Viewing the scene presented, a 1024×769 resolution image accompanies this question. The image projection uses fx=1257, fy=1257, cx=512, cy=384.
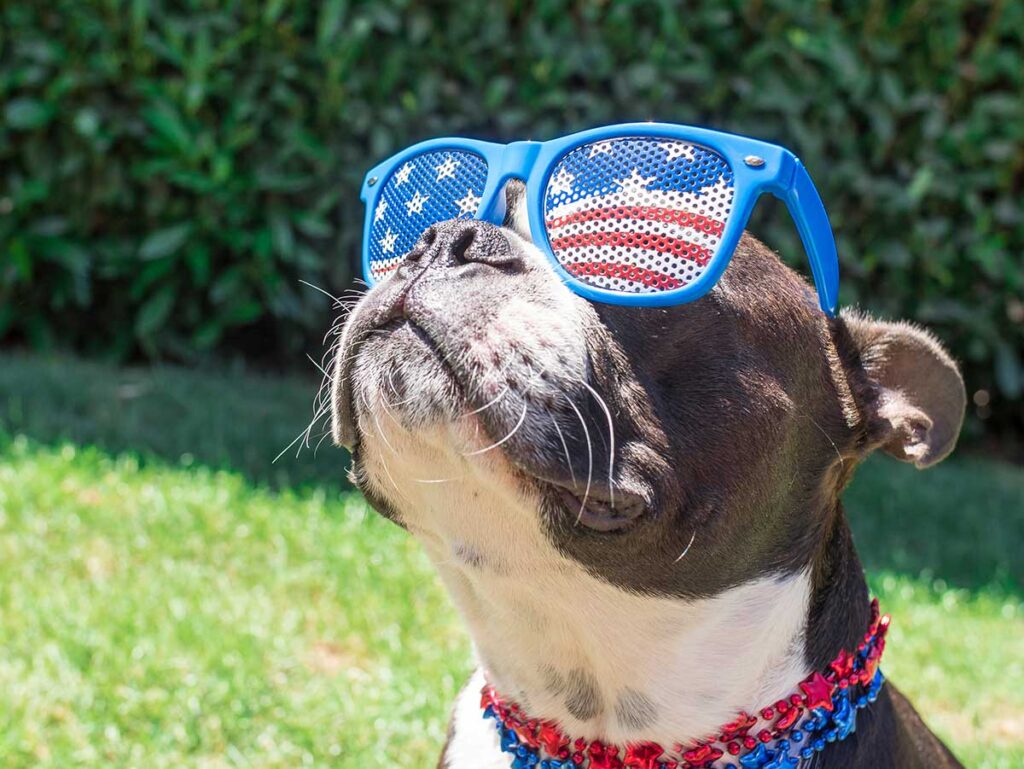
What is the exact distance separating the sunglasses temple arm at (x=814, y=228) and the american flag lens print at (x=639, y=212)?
124 mm

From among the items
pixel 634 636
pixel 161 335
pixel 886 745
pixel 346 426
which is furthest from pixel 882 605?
pixel 161 335

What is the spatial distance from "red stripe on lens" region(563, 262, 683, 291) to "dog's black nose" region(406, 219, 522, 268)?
0.12 m

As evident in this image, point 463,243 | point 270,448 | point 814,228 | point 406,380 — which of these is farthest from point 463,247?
point 270,448

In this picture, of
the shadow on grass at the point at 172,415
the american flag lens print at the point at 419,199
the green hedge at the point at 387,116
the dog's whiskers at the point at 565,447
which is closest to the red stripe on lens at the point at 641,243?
the american flag lens print at the point at 419,199

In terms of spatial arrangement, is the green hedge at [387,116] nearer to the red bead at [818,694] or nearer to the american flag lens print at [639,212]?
the american flag lens print at [639,212]

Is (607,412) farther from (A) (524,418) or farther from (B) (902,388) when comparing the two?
(B) (902,388)

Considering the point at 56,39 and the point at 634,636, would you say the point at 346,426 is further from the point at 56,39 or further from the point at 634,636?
the point at 56,39

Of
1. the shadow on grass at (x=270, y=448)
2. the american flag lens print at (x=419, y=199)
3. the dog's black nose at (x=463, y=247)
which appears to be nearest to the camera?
the dog's black nose at (x=463, y=247)

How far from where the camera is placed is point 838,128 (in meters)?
6.55

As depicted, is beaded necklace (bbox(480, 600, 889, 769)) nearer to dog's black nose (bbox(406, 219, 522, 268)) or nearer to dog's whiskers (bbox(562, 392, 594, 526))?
dog's whiskers (bbox(562, 392, 594, 526))

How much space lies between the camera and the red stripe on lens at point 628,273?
7.22ft

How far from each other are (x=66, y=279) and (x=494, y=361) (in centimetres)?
533

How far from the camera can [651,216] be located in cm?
224

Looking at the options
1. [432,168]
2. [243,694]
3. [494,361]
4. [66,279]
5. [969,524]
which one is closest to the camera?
[494,361]
